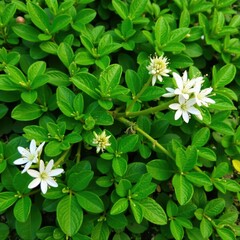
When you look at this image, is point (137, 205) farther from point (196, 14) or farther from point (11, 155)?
point (196, 14)

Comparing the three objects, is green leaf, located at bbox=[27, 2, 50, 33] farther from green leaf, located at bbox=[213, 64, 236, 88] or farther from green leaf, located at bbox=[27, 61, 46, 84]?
green leaf, located at bbox=[213, 64, 236, 88]

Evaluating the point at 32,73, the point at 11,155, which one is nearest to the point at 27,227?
the point at 11,155

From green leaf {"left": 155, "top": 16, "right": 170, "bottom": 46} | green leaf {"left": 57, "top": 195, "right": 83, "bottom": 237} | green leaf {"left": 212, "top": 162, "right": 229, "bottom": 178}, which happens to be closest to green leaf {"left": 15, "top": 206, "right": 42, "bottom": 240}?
green leaf {"left": 57, "top": 195, "right": 83, "bottom": 237}

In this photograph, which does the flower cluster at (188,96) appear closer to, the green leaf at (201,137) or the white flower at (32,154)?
the green leaf at (201,137)

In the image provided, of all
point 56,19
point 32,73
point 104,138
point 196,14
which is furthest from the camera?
point 196,14

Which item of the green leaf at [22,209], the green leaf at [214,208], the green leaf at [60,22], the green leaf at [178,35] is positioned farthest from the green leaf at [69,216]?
the green leaf at [178,35]

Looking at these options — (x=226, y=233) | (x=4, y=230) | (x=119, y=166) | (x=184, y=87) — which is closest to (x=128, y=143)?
(x=119, y=166)
